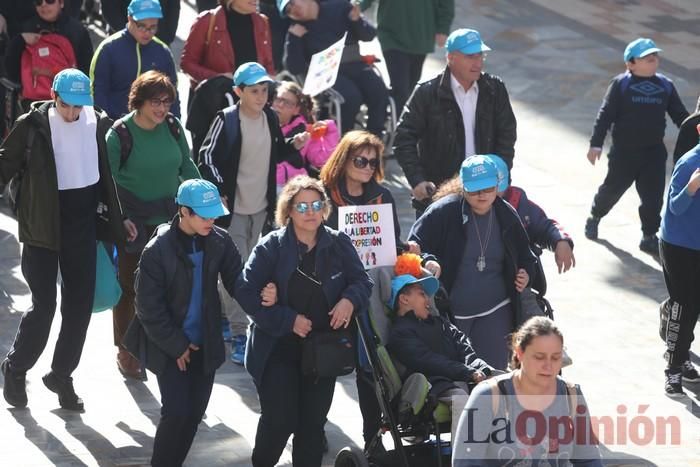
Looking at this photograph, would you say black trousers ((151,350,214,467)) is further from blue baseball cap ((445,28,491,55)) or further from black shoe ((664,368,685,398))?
black shoe ((664,368,685,398))

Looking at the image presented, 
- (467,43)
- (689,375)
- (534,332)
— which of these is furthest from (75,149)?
(689,375)

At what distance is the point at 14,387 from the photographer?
9367 mm

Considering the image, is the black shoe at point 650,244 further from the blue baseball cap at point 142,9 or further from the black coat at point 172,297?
the black coat at point 172,297

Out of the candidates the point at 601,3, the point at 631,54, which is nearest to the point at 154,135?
the point at 631,54

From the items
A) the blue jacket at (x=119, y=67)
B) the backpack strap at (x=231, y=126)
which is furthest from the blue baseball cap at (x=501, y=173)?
the blue jacket at (x=119, y=67)

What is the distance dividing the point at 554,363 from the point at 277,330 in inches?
70.5

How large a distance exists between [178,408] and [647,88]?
→ 6.32 metres

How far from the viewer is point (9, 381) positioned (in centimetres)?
937

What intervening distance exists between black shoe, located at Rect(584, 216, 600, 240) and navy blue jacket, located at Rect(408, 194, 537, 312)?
454 cm

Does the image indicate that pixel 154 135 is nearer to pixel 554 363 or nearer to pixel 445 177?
pixel 445 177

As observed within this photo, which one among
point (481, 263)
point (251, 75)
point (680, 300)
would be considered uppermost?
point (251, 75)

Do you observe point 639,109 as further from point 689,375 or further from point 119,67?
point 119,67

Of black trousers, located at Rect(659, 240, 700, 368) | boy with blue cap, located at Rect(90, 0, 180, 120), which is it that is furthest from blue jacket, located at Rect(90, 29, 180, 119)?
black trousers, located at Rect(659, 240, 700, 368)

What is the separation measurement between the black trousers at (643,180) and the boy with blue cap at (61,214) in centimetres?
529
